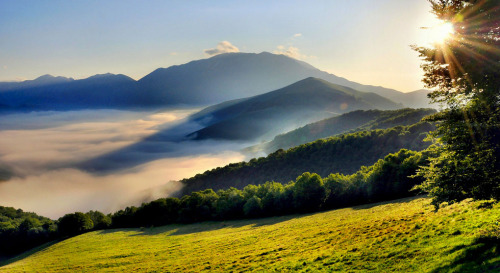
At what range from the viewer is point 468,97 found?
2319cm

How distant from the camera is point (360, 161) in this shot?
6880 inches

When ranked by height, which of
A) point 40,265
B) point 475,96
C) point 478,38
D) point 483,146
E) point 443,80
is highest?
point 478,38

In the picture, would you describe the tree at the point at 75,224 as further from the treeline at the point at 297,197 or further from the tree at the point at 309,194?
the tree at the point at 309,194

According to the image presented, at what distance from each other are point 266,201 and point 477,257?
276 feet

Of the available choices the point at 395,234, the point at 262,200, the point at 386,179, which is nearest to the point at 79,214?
the point at 262,200

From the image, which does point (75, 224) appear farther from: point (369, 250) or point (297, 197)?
point (369, 250)

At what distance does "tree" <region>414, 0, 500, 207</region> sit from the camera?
21328mm

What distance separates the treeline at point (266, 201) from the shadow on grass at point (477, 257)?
4838cm

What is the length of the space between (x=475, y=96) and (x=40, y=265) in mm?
83302

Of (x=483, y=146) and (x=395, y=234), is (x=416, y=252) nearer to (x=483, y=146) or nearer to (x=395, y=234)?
(x=395, y=234)

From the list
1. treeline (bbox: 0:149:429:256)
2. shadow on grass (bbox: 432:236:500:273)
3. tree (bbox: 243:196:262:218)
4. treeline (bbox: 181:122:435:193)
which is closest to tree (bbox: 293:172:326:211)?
treeline (bbox: 0:149:429:256)

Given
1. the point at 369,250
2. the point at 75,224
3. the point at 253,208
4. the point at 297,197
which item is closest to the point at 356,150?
the point at 297,197

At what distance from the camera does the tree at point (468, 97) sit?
21328 mm

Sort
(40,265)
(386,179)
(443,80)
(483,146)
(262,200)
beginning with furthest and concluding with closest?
(262,200) → (386,179) → (40,265) → (443,80) → (483,146)
